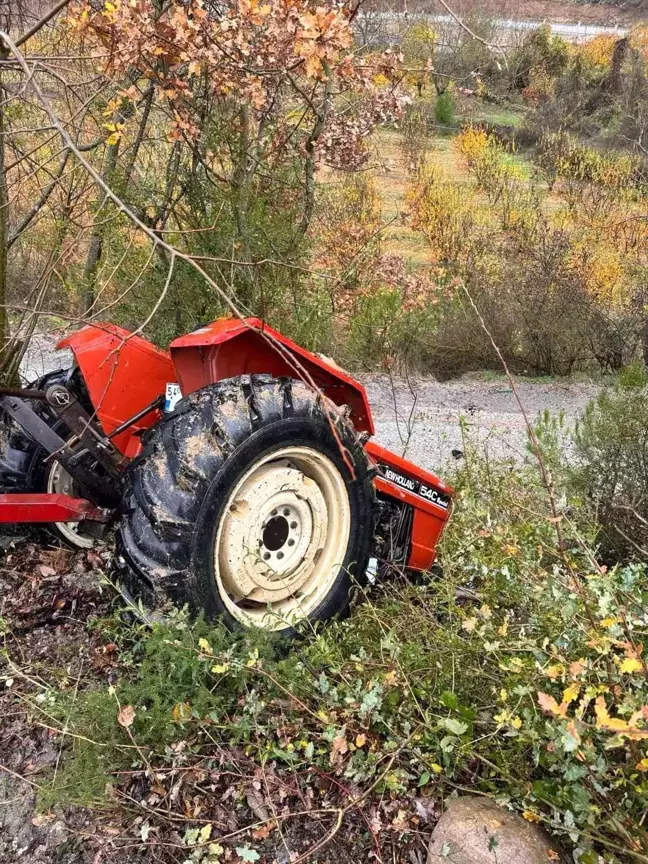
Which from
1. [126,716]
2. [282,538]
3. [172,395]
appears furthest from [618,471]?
[126,716]

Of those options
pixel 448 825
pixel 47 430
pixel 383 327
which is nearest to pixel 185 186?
pixel 383 327

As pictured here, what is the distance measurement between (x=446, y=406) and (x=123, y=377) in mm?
5090

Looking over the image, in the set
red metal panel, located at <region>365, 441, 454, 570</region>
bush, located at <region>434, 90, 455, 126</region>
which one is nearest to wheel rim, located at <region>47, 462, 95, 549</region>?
red metal panel, located at <region>365, 441, 454, 570</region>

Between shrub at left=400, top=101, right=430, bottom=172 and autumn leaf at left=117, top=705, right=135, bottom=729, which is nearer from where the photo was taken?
autumn leaf at left=117, top=705, right=135, bottom=729

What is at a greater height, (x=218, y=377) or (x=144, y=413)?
(x=218, y=377)

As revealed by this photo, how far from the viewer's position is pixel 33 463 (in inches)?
139

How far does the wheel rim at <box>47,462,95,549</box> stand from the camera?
360 centimetres

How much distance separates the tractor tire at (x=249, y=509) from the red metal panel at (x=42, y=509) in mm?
299

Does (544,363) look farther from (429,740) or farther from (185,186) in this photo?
(429,740)

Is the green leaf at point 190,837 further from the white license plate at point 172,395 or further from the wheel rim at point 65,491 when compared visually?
the white license plate at point 172,395

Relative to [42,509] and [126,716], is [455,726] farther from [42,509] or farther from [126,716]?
[42,509]

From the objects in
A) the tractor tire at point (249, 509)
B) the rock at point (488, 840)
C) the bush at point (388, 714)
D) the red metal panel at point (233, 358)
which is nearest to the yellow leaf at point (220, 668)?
the bush at point (388, 714)

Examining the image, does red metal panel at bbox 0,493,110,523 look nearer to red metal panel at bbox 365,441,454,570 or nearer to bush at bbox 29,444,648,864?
bush at bbox 29,444,648,864

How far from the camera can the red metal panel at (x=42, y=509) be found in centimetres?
279
